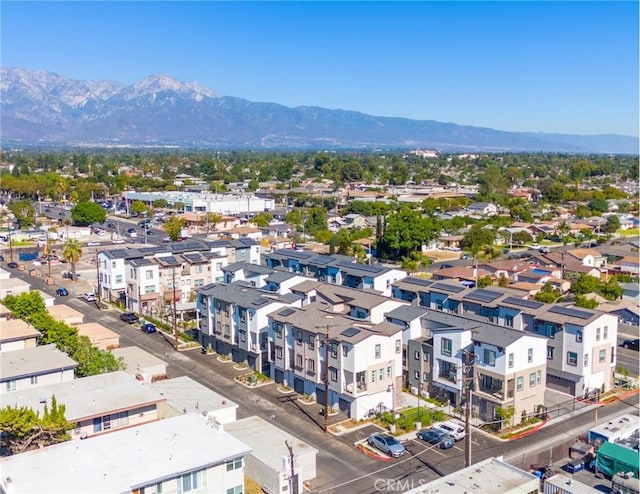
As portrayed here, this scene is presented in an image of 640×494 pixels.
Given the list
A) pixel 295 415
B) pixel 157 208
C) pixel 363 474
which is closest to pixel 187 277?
pixel 295 415

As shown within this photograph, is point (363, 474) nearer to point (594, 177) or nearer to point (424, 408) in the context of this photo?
point (424, 408)

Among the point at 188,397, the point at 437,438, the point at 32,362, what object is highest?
the point at 32,362

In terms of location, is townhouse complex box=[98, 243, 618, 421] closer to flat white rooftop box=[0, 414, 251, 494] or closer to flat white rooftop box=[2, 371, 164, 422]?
flat white rooftop box=[2, 371, 164, 422]

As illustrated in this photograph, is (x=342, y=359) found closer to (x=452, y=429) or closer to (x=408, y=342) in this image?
(x=408, y=342)

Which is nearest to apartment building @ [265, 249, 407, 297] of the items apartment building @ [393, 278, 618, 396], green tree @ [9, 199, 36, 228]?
apartment building @ [393, 278, 618, 396]

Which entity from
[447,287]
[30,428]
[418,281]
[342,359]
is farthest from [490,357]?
[30,428]

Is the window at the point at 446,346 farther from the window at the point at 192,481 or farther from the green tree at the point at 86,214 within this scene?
the green tree at the point at 86,214
